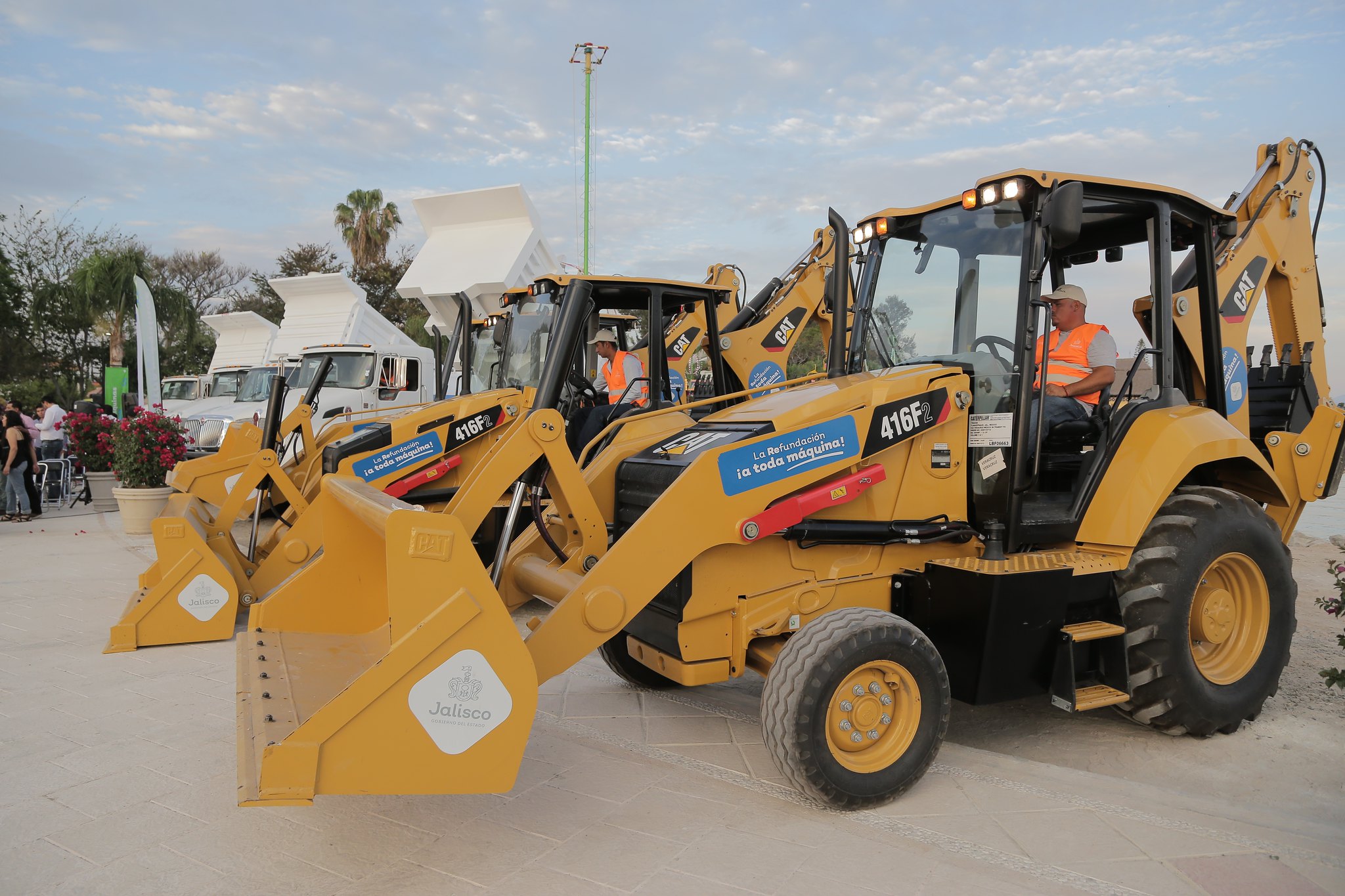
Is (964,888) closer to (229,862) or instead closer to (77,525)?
(229,862)

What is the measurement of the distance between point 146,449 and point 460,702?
10099 millimetres

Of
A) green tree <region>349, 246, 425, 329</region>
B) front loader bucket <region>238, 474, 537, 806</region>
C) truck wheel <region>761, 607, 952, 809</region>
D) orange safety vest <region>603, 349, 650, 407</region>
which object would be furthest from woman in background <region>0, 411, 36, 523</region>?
green tree <region>349, 246, 425, 329</region>

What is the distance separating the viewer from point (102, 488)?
14.1m

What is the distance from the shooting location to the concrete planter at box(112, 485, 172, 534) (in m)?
11.2

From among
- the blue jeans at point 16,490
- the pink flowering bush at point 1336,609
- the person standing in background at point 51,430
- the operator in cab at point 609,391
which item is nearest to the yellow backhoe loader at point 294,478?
the operator in cab at point 609,391

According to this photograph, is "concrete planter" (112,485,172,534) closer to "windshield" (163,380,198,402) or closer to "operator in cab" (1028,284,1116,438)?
"operator in cab" (1028,284,1116,438)

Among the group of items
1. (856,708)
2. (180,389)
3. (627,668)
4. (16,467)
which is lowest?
(627,668)

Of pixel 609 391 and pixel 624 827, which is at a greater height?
pixel 609 391

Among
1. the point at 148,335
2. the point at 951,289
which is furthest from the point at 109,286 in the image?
the point at 951,289

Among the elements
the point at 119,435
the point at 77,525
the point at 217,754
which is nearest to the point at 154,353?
the point at 77,525

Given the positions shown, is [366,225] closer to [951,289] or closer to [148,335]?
[148,335]

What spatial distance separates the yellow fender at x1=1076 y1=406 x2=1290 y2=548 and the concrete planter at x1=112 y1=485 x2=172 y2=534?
1075 cm

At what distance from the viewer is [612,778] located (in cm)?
385

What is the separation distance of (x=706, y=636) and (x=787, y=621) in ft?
1.20
